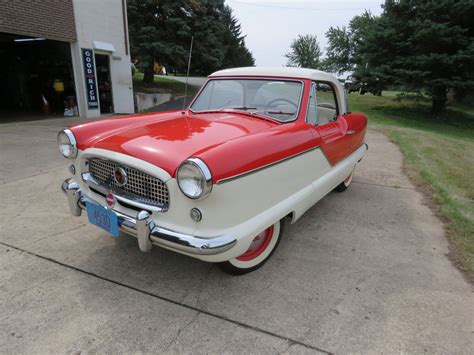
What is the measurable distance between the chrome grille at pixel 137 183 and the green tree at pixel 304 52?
52262 mm

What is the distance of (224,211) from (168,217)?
38cm

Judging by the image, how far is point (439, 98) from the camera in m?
14.3

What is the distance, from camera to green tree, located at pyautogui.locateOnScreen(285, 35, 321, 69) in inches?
2018

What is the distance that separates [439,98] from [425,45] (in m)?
2.56

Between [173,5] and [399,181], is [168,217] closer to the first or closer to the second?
[399,181]

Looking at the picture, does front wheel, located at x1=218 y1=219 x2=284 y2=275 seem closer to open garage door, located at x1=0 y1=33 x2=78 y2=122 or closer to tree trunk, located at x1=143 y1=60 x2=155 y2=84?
open garage door, located at x1=0 y1=33 x2=78 y2=122

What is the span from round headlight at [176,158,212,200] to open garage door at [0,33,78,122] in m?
10.8

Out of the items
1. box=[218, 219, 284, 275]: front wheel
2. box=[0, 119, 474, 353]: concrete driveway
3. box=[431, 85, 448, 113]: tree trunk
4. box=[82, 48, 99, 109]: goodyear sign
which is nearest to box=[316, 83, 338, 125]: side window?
box=[0, 119, 474, 353]: concrete driveway

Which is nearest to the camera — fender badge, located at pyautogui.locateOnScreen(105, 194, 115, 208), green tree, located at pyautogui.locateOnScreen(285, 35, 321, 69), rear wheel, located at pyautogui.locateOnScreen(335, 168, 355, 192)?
fender badge, located at pyautogui.locateOnScreen(105, 194, 115, 208)

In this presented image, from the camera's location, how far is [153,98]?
1501cm

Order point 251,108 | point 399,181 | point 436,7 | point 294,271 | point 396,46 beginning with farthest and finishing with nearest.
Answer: point 396,46 → point 436,7 → point 399,181 → point 251,108 → point 294,271

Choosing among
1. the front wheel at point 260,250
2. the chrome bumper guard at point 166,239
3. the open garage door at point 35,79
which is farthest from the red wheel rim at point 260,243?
the open garage door at point 35,79

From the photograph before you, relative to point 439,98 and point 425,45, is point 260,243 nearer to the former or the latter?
point 425,45

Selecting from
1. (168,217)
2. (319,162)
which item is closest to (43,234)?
(168,217)
